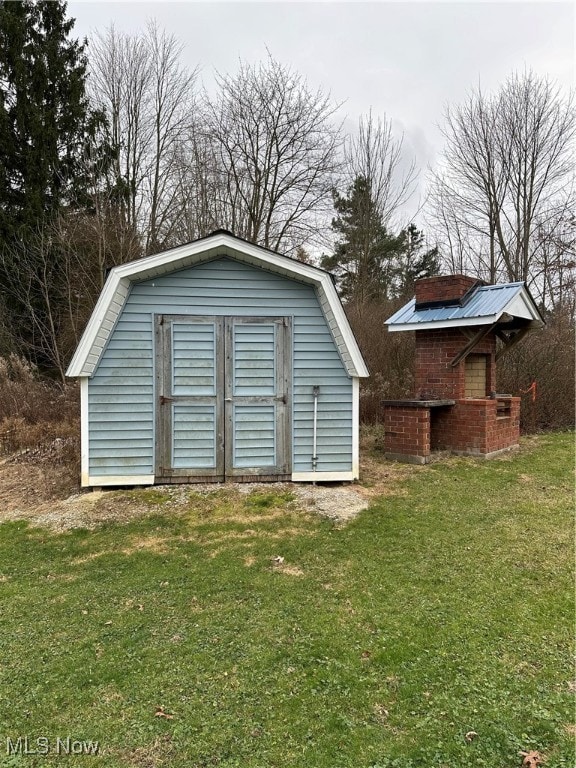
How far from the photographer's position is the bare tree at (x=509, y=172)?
45.5 ft

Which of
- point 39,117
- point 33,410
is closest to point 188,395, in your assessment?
point 33,410

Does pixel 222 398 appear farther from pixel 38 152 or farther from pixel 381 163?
pixel 381 163

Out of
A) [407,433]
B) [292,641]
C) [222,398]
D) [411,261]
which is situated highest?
[411,261]

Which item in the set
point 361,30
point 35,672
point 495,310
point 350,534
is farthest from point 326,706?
point 361,30

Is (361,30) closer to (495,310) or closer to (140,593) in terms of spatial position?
(495,310)

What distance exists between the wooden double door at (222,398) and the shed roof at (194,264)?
0.56m

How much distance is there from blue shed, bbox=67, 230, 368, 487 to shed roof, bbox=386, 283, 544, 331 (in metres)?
2.51

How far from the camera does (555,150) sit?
14.0 m

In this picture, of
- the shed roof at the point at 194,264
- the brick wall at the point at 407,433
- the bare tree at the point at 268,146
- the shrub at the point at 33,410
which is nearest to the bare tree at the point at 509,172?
the bare tree at the point at 268,146

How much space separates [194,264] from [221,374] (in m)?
1.44

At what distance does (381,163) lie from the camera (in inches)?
650

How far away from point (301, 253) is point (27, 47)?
10795 millimetres

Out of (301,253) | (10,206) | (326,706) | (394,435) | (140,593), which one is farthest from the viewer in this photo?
(301,253)

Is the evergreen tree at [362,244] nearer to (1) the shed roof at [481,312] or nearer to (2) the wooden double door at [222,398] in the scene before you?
(1) the shed roof at [481,312]
